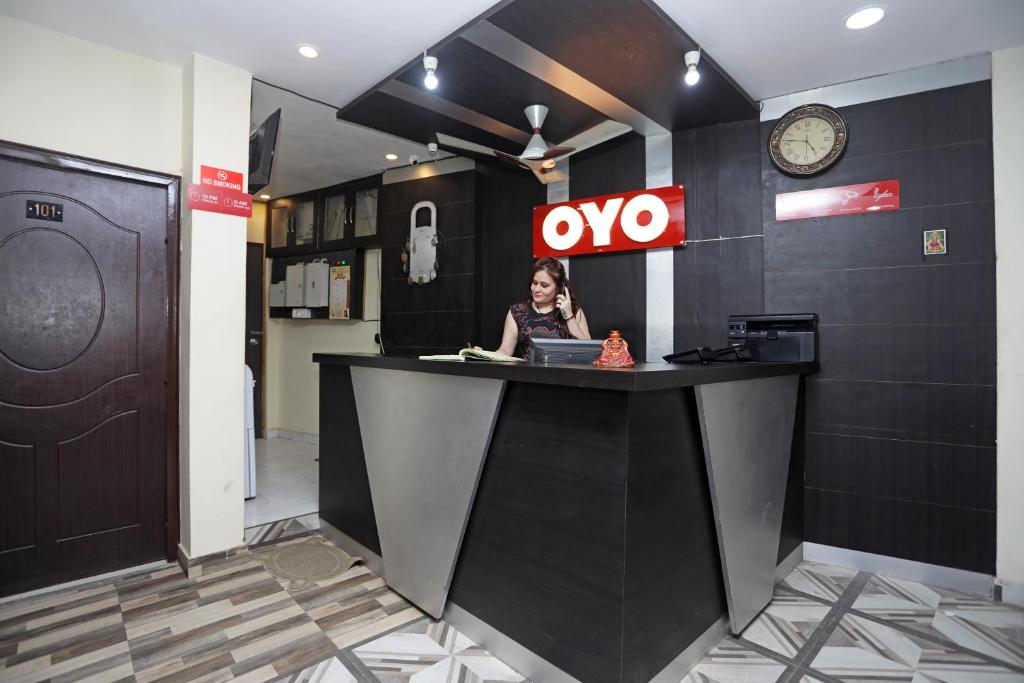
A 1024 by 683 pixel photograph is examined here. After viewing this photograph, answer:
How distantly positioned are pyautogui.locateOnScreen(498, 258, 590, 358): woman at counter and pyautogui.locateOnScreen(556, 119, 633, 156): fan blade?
1026 mm

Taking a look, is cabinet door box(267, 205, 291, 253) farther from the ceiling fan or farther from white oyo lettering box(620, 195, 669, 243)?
white oyo lettering box(620, 195, 669, 243)

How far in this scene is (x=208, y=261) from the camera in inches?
121

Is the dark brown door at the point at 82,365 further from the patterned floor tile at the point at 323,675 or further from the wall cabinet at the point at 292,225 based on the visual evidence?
the wall cabinet at the point at 292,225

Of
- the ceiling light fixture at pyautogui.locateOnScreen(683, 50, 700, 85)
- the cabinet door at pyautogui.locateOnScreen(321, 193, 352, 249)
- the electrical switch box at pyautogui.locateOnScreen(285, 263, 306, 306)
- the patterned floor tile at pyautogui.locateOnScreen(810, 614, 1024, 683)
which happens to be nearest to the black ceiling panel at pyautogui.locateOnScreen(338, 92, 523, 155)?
the ceiling light fixture at pyautogui.locateOnScreen(683, 50, 700, 85)

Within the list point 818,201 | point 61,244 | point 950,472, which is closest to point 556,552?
point 950,472

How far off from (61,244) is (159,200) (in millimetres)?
553

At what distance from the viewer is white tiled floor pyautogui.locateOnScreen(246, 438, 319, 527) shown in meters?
3.90

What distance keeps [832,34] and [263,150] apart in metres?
3.62

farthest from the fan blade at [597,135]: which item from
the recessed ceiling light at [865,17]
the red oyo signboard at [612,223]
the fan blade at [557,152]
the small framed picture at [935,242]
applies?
the small framed picture at [935,242]

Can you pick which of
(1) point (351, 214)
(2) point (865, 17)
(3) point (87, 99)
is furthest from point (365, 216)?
(2) point (865, 17)

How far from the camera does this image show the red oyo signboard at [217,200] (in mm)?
3029

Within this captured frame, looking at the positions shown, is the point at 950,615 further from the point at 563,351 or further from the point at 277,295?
the point at 277,295

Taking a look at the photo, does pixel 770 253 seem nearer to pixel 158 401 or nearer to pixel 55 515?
pixel 158 401

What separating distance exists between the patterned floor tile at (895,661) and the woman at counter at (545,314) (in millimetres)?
2128
